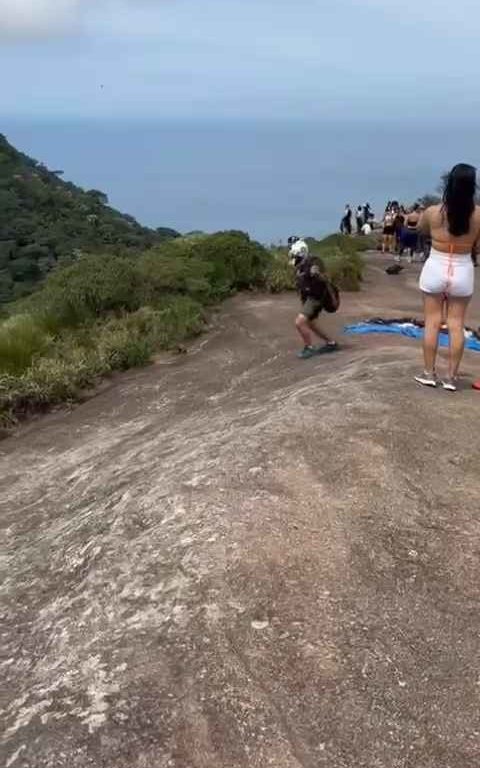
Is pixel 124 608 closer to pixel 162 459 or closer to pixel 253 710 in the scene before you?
pixel 253 710

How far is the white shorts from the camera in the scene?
636 centimetres

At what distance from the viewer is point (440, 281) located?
21.2 feet

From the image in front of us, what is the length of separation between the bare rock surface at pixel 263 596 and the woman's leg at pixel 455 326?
0.87 ft

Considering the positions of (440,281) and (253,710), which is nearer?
(253,710)

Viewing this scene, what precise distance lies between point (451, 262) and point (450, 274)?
9cm

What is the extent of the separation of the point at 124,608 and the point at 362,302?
455 inches

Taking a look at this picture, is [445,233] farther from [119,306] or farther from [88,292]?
[119,306]

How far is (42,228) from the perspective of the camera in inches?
1801

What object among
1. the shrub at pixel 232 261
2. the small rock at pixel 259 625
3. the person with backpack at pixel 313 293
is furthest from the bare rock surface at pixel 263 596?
the shrub at pixel 232 261

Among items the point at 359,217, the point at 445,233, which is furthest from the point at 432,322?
the point at 359,217

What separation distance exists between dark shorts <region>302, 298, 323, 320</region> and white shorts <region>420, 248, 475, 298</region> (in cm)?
305

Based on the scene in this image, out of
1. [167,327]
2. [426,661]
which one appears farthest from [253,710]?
[167,327]

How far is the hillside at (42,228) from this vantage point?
37.9m

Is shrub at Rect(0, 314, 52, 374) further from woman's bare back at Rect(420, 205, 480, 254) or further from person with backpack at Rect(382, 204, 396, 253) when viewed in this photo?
person with backpack at Rect(382, 204, 396, 253)
